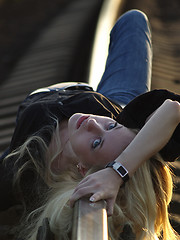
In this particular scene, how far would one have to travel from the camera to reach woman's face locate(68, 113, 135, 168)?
2.39 metres

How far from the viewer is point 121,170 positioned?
85.7 inches

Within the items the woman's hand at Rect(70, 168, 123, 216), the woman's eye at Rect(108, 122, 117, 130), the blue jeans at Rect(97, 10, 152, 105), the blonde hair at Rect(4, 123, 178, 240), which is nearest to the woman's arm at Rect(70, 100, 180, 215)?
the woman's hand at Rect(70, 168, 123, 216)

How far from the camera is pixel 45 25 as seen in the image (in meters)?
8.89

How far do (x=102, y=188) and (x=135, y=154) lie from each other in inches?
10.3

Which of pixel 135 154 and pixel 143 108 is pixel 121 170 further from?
pixel 143 108

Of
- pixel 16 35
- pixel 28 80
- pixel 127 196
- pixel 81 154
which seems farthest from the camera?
pixel 16 35

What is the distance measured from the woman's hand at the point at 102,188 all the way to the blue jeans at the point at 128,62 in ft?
5.81

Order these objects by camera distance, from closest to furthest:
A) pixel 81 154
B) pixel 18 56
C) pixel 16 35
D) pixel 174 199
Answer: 1. pixel 81 154
2. pixel 174 199
3. pixel 18 56
4. pixel 16 35

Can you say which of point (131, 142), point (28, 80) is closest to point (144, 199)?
point (131, 142)

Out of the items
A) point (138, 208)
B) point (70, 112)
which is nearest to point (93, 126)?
point (138, 208)

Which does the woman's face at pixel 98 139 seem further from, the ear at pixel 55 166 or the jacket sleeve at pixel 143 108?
the ear at pixel 55 166

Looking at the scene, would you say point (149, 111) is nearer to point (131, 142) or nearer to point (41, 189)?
point (131, 142)

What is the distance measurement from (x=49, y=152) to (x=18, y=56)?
14.2 ft

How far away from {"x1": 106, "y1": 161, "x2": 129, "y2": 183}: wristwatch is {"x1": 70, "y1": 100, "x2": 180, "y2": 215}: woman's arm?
15mm
